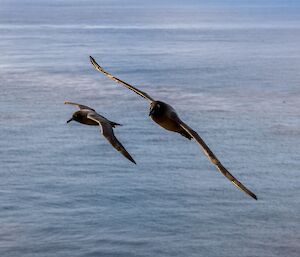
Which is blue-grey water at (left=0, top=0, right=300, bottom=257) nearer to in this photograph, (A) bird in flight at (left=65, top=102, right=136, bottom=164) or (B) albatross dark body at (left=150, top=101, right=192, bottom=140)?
(A) bird in flight at (left=65, top=102, right=136, bottom=164)

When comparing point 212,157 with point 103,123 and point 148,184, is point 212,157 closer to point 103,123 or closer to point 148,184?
point 103,123

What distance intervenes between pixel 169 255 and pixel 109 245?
878 cm

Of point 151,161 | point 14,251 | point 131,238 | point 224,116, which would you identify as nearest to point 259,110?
point 224,116

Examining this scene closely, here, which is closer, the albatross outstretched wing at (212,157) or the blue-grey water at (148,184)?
the albatross outstretched wing at (212,157)

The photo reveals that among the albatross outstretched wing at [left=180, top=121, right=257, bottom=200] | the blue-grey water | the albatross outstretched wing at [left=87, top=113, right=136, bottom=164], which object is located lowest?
the blue-grey water

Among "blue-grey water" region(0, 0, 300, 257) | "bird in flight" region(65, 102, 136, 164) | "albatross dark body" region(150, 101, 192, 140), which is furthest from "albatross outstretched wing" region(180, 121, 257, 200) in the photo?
"blue-grey water" region(0, 0, 300, 257)

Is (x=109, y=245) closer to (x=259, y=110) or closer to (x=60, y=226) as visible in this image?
(x=60, y=226)

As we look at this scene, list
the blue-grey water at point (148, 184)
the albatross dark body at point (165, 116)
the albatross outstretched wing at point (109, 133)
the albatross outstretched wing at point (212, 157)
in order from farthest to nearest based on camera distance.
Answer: the blue-grey water at point (148, 184) → the albatross dark body at point (165, 116) → the albatross outstretched wing at point (109, 133) → the albatross outstretched wing at point (212, 157)

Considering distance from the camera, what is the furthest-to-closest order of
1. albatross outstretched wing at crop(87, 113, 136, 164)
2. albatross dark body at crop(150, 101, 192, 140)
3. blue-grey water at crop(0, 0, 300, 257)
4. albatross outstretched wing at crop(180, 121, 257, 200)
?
1. blue-grey water at crop(0, 0, 300, 257)
2. albatross dark body at crop(150, 101, 192, 140)
3. albatross outstretched wing at crop(87, 113, 136, 164)
4. albatross outstretched wing at crop(180, 121, 257, 200)

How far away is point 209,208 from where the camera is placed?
13225 centimetres

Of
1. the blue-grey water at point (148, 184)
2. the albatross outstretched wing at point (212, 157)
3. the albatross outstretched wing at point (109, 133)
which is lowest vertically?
the blue-grey water at point (148, 184)

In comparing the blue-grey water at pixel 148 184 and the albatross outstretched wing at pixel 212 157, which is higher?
the albatross outstretched wing at pixel 212 157

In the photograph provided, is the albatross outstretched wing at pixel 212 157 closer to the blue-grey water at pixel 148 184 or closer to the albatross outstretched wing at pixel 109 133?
the albatross outstretched wing at pixel 109 133

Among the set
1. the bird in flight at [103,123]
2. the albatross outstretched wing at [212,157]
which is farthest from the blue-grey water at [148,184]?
the albatross outstretched wing at [212,157]
